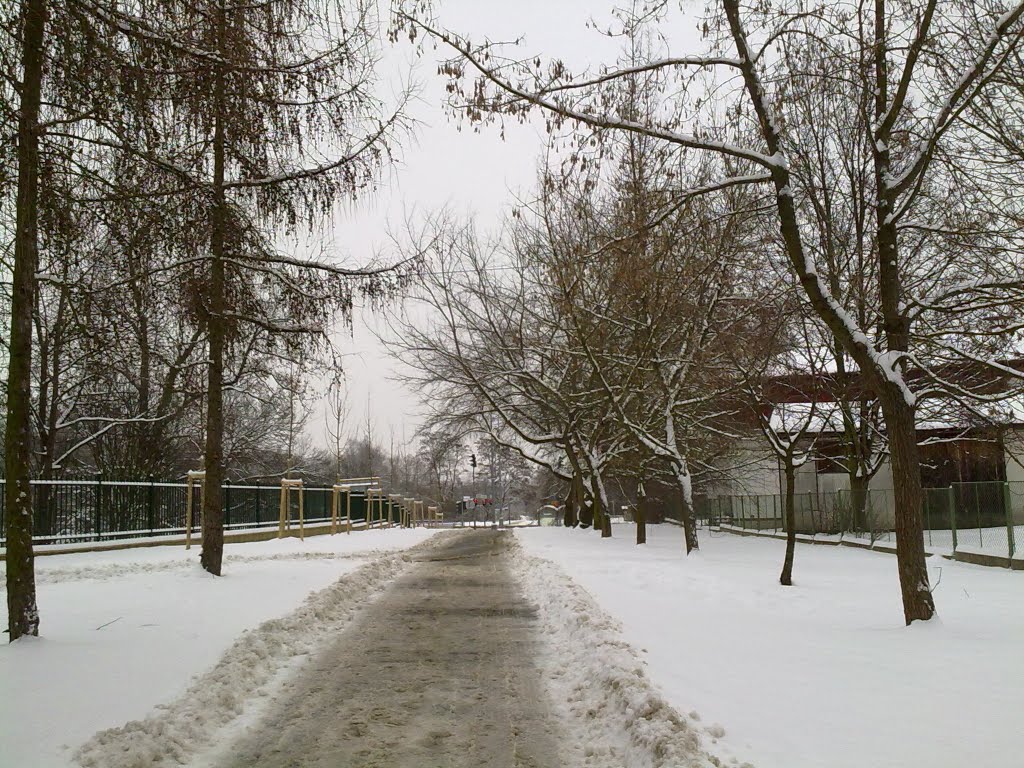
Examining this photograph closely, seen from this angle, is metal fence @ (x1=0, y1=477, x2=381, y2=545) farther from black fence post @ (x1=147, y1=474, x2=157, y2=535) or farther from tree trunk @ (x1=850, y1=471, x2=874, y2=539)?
tree trunk @ (x1=850, y1=471, x2=874, y2=539)

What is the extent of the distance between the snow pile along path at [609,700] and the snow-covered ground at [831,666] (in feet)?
0.51

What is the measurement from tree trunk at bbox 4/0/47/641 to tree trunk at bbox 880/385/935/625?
825 centimetres

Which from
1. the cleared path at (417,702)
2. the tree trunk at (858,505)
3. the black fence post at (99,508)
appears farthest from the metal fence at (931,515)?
the black fence post at (99,508)

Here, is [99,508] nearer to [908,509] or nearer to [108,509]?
[108,509]

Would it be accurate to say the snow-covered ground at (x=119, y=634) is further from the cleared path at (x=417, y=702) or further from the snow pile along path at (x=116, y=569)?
the cleared path at (x=417, y=702)

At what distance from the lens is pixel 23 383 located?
7.36 metres

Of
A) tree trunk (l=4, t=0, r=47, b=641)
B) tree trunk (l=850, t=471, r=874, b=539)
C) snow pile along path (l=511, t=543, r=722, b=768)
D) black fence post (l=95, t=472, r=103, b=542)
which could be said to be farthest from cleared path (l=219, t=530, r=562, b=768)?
tree trunk (l=850, t=471, r=874, b=539)

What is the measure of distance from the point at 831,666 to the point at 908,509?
259cm

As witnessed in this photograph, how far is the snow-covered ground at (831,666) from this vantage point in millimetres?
4895

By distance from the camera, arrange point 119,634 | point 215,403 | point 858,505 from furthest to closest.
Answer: point 858,505
point 215,403
point 119,634

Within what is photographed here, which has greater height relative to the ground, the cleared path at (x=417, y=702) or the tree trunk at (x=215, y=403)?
the tree trunk at (x=215, y=403)

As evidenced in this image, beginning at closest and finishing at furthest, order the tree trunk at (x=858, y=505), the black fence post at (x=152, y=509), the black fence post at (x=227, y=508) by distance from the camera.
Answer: the black fence post at (x=152, y=509)
the tree trunk at (x=858, y=505)
the black fence post at (x=227, y=508)

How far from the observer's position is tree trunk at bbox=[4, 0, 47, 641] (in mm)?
7125

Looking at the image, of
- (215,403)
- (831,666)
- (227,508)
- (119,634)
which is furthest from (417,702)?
(227,508)
